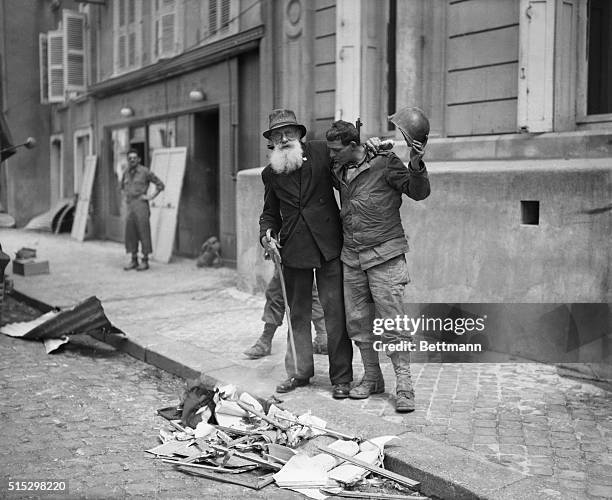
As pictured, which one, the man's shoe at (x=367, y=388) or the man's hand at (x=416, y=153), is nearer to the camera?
the man's hand at (x=416, y=153)

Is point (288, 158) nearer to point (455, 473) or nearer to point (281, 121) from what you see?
point (281, 121)

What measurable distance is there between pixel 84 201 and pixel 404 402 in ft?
51.5

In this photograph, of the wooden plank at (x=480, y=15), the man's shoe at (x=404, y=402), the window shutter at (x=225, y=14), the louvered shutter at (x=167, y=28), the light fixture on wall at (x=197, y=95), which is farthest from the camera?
the louvered shutter at (x=167, y=28)

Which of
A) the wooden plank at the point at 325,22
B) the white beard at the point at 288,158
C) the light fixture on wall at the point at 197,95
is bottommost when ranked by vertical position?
the white beard at the point at 288,158

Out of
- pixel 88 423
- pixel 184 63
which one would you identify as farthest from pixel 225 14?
pixel 88 423

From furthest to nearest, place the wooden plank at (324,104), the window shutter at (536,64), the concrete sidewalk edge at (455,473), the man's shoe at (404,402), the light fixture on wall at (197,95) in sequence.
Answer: the light fixture on wall at (197,95), the wooden plank at (324,104), the window shutter at (536,64), the man's shoe at (404,402), the concrete sidewalk edge at (455,473)

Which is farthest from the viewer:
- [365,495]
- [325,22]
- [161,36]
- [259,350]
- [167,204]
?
[161,36]

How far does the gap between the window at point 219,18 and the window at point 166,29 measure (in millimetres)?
1089

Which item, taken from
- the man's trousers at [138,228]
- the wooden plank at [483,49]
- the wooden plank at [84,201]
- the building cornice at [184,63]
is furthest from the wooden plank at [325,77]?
the wooden plank at [84,201]

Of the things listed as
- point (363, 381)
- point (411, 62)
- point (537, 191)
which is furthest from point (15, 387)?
point (411, 62)

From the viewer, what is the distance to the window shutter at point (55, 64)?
2027 centimetres

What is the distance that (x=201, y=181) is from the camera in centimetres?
1439

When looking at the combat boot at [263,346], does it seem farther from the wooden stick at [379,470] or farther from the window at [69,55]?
the window at [69,55]

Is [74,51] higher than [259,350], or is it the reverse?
[74,51]
